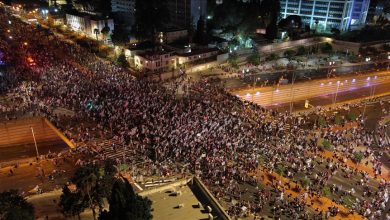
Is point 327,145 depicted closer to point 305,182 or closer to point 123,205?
point 305,182

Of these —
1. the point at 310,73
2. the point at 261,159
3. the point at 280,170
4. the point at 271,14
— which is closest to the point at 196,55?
the point at 310,73

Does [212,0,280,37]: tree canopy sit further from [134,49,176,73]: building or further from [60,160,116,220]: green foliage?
[60,160,116,220]: green foliage

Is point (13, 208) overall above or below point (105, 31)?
below

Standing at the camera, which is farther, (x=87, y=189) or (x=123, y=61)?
(x=123, y=61)

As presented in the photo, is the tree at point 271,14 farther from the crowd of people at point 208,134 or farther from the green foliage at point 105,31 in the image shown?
the green foliage at point 105,31

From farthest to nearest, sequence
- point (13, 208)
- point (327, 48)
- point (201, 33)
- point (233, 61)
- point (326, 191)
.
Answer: point (327, 48)
point (201, 33)
point (233, 61)
point (326, 191)
point (13, 208)

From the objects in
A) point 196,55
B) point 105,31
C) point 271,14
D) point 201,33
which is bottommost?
point 196,55

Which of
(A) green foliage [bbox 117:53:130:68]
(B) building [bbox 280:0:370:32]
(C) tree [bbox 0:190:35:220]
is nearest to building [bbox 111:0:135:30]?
(A) green foliage [bbox 117:53:130:68]

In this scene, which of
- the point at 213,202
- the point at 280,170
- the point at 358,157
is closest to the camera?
the point at 213,202

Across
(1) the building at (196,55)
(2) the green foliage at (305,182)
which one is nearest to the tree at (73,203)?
(2) the green foliage at (305,182)

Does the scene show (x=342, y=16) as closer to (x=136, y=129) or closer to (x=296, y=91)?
(x=296, y=91)
